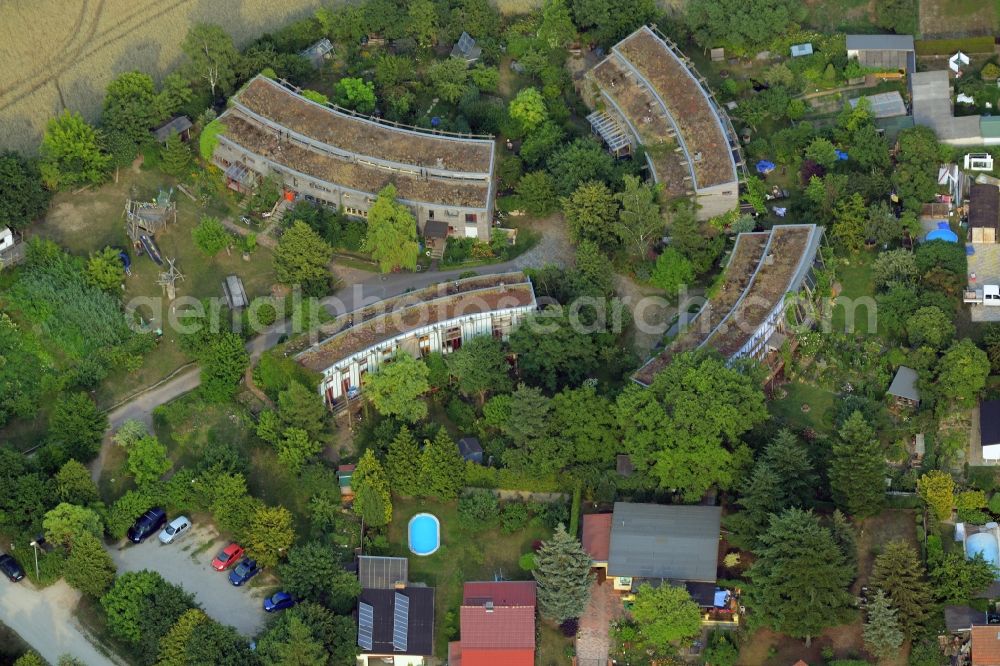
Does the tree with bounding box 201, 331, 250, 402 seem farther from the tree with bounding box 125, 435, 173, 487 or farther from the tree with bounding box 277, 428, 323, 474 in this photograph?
the tree with bounding box 277, 428, 323, 474

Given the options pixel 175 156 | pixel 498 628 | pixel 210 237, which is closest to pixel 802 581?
pixel 498 628

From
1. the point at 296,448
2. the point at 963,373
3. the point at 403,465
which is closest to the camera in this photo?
the point at 963,373

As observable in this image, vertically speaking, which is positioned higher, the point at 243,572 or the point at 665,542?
the point at 665,542

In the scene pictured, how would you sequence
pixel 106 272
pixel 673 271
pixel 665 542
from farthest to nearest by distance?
pixel 106 272, pixel 673 271, pixel 665 542

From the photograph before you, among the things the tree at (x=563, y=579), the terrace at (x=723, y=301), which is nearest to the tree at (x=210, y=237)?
the terrace at (x=723, y=301)

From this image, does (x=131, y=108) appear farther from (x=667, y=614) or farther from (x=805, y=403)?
(x=667, y=614)

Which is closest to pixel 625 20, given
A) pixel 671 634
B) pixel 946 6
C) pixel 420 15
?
pixel 420 15

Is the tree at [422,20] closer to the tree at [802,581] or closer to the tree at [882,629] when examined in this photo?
the tree at [802,581]
